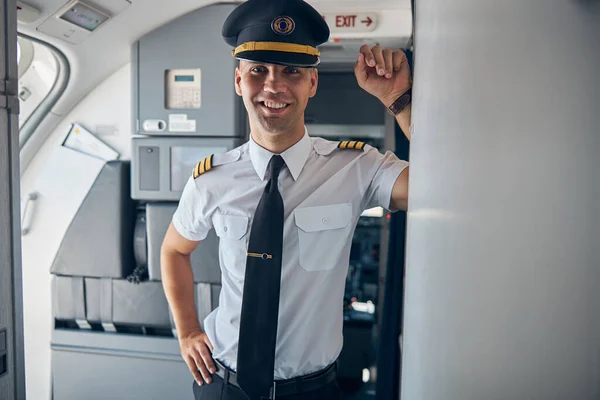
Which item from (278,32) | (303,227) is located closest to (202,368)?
(303,227)

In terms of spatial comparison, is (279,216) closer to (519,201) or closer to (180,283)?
(180,283)

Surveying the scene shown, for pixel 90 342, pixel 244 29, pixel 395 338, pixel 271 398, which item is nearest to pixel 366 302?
pixel 395 338

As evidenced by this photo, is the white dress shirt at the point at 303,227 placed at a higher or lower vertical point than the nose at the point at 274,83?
lower

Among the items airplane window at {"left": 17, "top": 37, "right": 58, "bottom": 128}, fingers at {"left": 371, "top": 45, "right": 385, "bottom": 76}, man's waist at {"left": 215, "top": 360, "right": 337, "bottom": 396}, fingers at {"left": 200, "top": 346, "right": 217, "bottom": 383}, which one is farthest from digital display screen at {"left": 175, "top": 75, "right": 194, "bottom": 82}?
fingers at {"left": 371, "top": 45, "right": 385, "bottom": 76}

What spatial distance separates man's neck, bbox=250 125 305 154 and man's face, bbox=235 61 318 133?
64mm

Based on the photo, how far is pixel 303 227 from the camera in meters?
1.66

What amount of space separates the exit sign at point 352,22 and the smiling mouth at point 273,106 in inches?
55.3

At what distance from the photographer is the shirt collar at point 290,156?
1.71m

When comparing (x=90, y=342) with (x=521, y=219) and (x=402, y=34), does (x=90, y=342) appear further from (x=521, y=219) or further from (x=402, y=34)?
(x=521, y=219)

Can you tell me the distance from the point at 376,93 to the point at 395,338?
1971mm

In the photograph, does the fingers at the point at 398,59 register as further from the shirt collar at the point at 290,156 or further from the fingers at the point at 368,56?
the shirt collar at the point at 290,156

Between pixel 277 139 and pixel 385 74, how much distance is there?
58 centimetres

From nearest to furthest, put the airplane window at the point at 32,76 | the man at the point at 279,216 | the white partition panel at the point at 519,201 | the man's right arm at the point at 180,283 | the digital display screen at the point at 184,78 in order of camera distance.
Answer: the white partition panel at the point at 519,201
the man at the point at 279,216
the man's right arm at the point at 180,283
the digital display screen at the point at 184,78
the airplane window at the point at 32,76

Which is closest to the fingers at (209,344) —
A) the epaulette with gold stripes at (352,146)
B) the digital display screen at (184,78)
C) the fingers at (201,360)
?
the fingers at (201,360)
